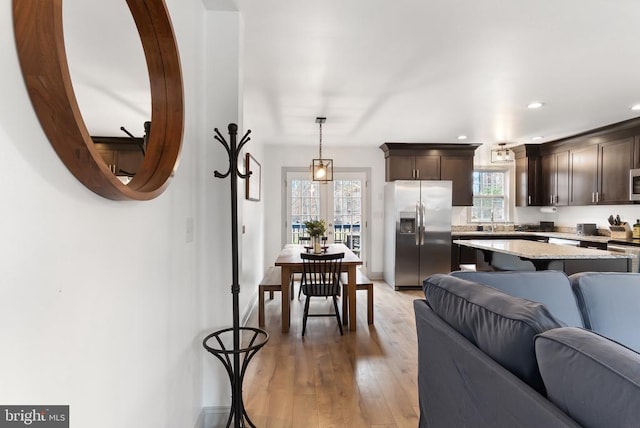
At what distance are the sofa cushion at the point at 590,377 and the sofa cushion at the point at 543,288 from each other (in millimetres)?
799

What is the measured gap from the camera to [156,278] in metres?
1.35

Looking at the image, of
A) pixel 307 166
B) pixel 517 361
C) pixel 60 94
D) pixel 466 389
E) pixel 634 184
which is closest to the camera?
pixel 60 94

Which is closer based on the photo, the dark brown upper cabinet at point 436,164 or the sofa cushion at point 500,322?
the sofa cushion at point 500,322

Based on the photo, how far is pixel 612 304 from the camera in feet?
5.20

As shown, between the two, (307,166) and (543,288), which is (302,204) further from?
(543,288)

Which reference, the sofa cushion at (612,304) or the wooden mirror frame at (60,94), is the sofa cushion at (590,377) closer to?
the sofa cushion at (612,304)

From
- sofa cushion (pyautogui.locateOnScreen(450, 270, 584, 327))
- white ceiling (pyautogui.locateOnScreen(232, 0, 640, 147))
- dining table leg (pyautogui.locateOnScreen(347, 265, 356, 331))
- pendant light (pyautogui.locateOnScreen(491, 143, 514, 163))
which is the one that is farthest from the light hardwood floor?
pendant light (pyautogui.locateOnScreen(491, 143, 514, 163))

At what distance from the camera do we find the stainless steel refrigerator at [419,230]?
5.37 meters

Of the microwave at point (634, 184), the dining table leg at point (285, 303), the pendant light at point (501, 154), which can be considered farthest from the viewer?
the pendant light at point (501, 154)

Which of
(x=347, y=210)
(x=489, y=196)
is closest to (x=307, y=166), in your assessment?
(x=347, y=210)

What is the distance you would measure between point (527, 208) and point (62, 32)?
7.03 metres

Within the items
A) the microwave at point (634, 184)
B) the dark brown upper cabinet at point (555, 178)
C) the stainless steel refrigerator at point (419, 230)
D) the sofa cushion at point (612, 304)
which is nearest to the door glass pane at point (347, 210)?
the stainless steel refrigerator at point (419, 230)

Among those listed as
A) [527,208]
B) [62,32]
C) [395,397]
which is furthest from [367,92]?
[527,208]

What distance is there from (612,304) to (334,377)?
179 centimetres
